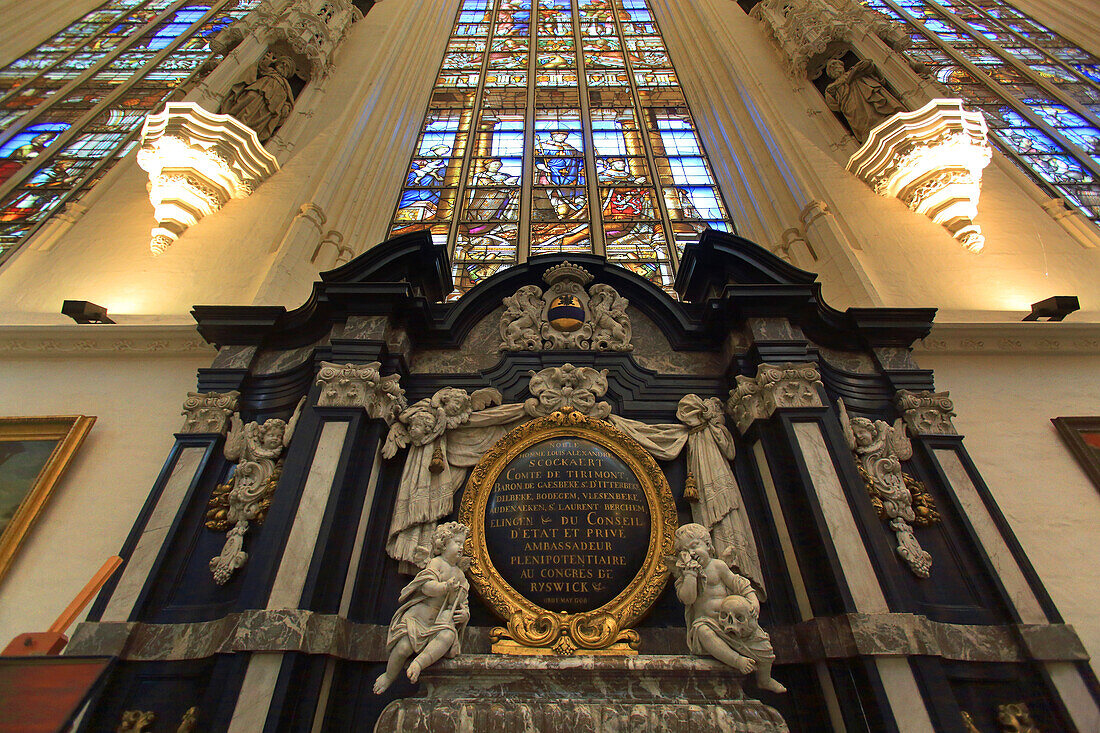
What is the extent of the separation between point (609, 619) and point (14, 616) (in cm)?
456

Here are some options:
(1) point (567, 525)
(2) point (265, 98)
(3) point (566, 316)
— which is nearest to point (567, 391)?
(3) point (566, 316)

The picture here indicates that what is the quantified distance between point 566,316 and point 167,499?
363cm

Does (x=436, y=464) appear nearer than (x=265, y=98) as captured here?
Yes

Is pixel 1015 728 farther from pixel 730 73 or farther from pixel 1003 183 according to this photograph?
pixel 730 73

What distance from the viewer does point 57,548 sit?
462 centimetres

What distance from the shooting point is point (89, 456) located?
511 centimetres

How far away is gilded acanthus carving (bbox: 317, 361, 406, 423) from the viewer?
4.54 m

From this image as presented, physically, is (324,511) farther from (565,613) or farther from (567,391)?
(567,391)

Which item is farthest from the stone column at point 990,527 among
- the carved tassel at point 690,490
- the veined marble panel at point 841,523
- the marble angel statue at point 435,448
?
the marble angel statue at point 435,448

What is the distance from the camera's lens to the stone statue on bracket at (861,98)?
8.17m

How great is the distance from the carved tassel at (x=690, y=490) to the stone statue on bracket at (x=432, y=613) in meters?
1.82

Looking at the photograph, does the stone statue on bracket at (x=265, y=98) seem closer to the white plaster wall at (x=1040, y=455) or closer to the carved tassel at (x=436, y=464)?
the carved tassel at (x=436, y=464)

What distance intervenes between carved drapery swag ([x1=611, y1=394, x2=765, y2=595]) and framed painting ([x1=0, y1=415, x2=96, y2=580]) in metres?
4.85

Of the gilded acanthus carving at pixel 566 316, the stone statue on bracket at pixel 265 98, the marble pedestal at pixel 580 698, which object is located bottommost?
the marble pedestal at pixel 580 698
